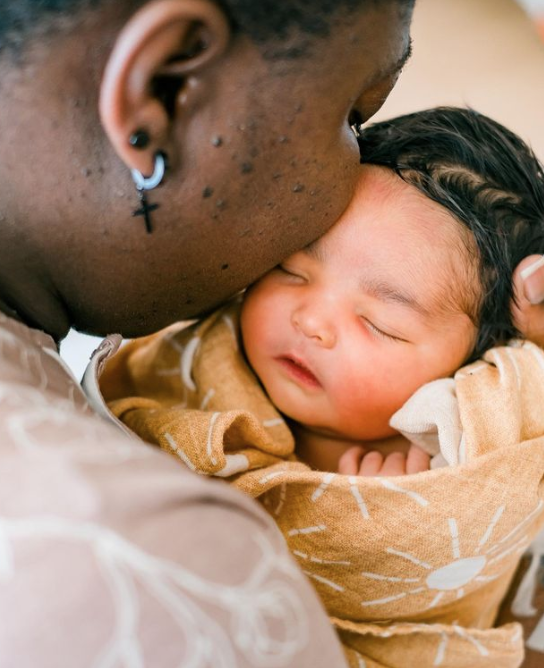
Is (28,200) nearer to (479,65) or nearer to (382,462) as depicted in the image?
(382,462)

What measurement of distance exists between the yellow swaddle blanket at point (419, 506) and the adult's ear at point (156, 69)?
1.19ft

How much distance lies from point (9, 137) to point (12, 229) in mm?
91

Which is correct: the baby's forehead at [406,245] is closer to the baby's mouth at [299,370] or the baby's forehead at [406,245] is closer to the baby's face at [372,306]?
the baby's face at [372,306]

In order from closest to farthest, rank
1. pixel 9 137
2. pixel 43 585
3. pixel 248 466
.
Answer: pixel 43 585 < pixel 9 137 < pixel 248 466

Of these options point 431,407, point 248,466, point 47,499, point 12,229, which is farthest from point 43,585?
point 431,407

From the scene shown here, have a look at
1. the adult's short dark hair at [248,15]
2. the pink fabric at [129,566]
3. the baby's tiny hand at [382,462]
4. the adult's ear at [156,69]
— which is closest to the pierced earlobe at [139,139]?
the adult's ear at [156,69]

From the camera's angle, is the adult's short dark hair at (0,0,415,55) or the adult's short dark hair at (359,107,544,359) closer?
the adult's short dark hair at (0,0,415,55)

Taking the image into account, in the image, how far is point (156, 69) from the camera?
2.18 feet

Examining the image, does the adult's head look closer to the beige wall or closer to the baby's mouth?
the baby's mouth

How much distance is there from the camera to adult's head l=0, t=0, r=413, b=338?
2.19ft

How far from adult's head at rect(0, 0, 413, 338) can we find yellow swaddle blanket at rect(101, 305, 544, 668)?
0.70 feet

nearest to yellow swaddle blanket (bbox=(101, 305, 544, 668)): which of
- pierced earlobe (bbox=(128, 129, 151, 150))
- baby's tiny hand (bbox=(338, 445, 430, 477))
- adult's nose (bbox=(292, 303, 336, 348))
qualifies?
baby's tiny hand (bbox=(338, 445, 430, 477))

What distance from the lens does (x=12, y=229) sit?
2.45ft

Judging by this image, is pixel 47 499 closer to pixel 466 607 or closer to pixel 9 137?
pixel 9 137
